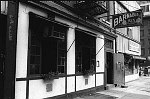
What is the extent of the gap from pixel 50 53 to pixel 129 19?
667cm

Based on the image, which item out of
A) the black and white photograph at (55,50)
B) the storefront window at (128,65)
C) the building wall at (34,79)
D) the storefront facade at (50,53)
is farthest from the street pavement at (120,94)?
the storefront window at (128,65)

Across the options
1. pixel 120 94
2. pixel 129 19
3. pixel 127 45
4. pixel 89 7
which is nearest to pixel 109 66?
pixel 120 94

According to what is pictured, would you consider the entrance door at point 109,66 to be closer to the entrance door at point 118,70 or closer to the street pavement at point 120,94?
the entrance door at point 118,70

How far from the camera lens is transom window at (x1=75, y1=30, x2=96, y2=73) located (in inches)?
406

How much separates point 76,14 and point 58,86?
4.21m

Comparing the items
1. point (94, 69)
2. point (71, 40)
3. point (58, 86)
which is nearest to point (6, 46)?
point (58, 86)

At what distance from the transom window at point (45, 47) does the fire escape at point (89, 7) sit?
6.11 ft

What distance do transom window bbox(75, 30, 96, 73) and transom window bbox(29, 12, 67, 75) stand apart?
62.1 inches

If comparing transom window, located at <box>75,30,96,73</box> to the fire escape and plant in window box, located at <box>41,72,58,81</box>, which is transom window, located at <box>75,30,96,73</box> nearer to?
the fire escape

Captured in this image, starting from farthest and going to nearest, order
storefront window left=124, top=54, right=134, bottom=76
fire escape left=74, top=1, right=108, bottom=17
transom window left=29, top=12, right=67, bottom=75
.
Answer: storefront window left=124, top=54, right=134, bottom=76
fire escape left=74, top=1, right=108, bottom=17
transom window left=29, top=12, right=67, bottom=75

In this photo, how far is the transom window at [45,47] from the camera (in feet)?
23.8

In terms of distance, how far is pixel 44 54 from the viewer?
25.9 feet

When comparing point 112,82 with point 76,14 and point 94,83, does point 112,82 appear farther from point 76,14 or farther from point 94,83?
point 76,14

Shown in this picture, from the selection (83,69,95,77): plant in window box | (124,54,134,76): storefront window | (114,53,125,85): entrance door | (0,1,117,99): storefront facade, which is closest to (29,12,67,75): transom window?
(0,1,117,99): storefront facade
